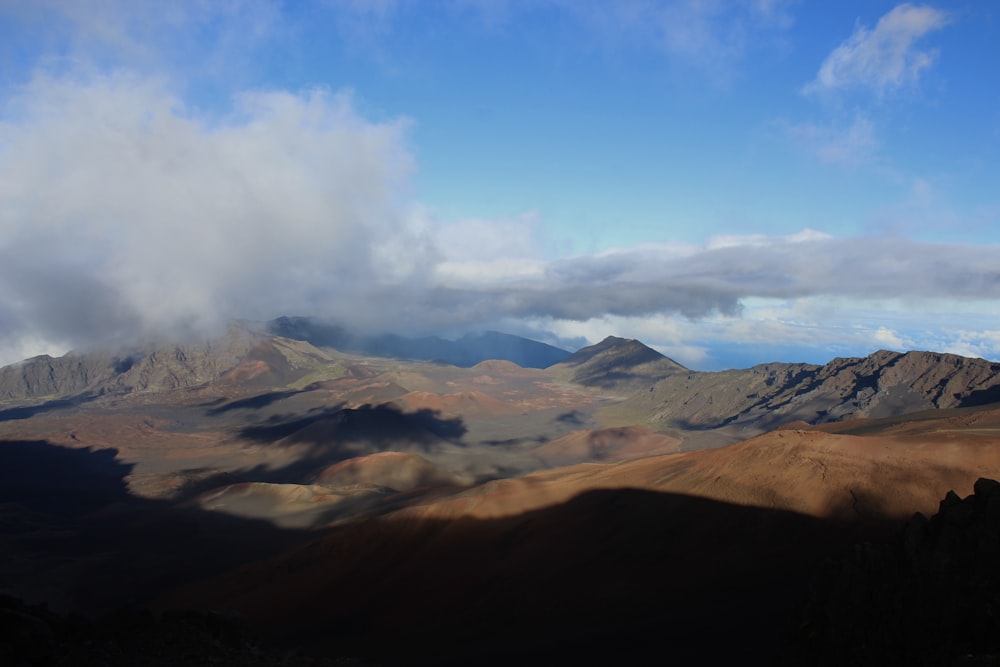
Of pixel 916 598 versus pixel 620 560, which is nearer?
pixel 916 598

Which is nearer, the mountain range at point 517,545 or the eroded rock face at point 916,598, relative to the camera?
the eroded rock face at point 916,598

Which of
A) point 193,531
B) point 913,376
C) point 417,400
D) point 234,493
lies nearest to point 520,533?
point 193,531

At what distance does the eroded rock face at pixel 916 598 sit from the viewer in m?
13.5

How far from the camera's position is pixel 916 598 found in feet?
49.4

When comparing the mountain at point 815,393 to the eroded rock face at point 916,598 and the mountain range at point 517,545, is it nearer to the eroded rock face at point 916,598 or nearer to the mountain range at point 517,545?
the mountain range at point 517,545

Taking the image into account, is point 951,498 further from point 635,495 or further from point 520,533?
point 520,533

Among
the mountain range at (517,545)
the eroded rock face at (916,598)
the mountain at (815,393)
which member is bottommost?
the mountain range at (517,545)

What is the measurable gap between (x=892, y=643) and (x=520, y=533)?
27.4 m

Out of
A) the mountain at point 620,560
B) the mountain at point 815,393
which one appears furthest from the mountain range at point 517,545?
the mountain at point 815,393

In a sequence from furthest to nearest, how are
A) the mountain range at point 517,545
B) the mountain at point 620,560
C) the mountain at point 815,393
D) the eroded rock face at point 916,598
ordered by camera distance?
the mountain at point 815,393 → the mountain range at point 517,545 → the mountain at point 620,560 → the eroded rock face at point 916,598

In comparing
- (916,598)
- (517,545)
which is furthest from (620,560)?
(916,598)

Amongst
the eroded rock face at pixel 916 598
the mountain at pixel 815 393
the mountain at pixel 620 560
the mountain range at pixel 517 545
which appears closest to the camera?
the eroded rock face at pixel 916 598

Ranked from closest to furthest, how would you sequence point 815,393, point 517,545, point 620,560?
point 620,560 → point 517,545 → point 815,393

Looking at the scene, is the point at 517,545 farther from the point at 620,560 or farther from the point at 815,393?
the point at 815,393
